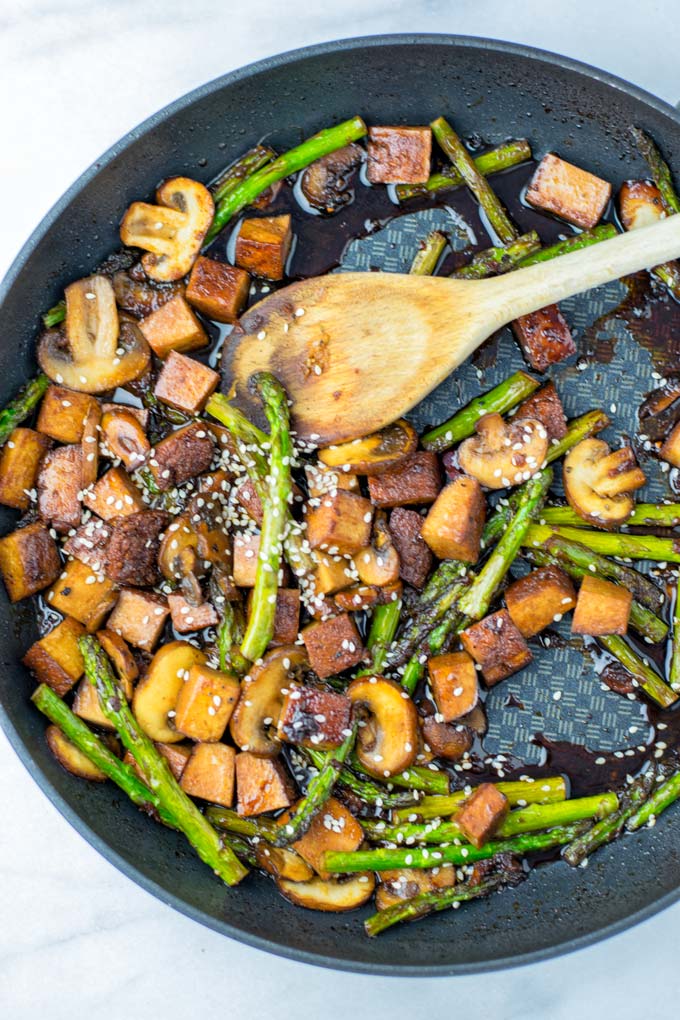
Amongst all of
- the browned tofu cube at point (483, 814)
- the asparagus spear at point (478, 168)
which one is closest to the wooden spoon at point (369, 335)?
the asparagus spear at point (478, 168)

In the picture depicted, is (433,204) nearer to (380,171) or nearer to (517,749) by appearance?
(380,171)

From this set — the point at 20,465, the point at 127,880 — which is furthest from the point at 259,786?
the point at 20,465

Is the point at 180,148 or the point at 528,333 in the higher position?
the point at 180,148

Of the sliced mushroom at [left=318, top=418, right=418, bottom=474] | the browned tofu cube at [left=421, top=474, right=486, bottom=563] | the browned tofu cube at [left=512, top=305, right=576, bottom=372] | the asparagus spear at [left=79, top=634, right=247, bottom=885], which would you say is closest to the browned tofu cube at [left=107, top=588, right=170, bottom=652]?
the asparagus spear at [left=79, top=634, right=247, bottom=885]

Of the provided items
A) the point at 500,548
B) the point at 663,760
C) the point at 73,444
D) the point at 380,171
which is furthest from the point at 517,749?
the point at 380,171

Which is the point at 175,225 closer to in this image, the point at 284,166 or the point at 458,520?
the point at 284,166

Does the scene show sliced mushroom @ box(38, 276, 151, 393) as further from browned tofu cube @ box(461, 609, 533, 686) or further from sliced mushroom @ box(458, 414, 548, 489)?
browned tofu cube @ box(461, 609, 533, 686)

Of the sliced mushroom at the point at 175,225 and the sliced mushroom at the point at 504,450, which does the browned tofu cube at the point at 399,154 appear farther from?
the sliced mushroom at the point at 504,450
